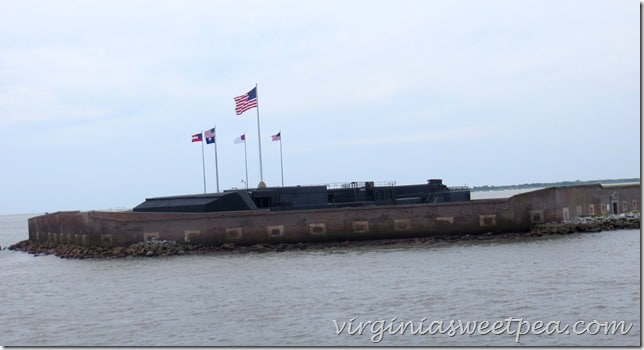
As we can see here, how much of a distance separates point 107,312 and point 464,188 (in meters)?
29.2

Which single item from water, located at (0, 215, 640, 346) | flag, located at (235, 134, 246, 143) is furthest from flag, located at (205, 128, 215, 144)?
water, located at (0, 215, 640, 346)

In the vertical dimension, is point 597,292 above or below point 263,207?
below

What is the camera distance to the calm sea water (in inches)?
697

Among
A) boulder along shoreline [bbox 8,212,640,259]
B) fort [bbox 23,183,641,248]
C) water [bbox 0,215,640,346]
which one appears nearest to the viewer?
water [bbox 0,215,640,346]

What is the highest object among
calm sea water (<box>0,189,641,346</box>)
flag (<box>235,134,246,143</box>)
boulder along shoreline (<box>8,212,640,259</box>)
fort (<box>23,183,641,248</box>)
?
flag (<box>235,134,246,143</box>)

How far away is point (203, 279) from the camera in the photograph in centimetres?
2756

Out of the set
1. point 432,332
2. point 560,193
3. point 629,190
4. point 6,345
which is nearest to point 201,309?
point 6,345

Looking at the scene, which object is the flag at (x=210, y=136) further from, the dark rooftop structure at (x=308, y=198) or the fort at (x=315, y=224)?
the fort at (x=315, y=224)

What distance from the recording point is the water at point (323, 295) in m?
17.8

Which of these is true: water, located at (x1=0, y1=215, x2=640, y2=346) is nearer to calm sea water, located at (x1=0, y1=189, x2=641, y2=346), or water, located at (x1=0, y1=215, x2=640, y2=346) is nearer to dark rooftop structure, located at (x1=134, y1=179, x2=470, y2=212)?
calm sea water, located at (x1=0, y1=189, x2=641, y2=346)

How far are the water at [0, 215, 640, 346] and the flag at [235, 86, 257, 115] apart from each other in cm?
1048

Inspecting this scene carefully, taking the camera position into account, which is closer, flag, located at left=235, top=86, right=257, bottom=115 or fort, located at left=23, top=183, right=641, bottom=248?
fort, located at left=23, top=183, right=641, bottom=248

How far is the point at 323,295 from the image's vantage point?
74.5ft

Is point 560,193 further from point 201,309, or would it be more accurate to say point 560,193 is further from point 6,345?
point 6,345
